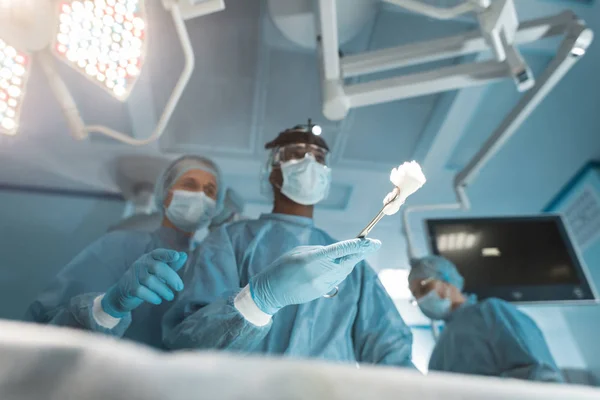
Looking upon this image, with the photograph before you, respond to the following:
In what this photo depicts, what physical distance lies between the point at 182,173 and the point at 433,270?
121 cm

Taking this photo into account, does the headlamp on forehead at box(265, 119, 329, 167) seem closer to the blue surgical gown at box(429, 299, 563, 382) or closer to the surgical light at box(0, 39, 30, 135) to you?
the surgical light at box(0, 39, 30, 135)

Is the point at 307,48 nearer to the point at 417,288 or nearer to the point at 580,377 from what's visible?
the point at 417,288

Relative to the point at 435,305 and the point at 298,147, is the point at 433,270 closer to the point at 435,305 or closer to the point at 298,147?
the point at 435,305

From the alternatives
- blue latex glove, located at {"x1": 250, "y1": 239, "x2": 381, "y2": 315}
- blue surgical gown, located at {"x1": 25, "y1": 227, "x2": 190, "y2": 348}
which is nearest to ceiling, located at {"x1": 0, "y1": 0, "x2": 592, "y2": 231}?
blue surgical gown, located at {"x1": 25, "y1": 227, "x2": 190, "y2": 348}

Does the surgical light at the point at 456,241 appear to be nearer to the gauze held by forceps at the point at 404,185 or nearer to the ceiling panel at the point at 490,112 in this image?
the ceiling panel at the point at 490,112

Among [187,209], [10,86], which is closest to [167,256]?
[187,209]

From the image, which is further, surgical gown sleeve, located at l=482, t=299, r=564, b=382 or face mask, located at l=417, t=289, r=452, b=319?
face mask, located at l=417, t=289, r=452, b=319

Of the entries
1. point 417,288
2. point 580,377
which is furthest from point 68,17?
point 580,377

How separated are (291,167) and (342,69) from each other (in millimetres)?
471

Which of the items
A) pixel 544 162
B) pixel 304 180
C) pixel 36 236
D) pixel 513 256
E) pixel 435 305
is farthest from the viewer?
pixel 544 162

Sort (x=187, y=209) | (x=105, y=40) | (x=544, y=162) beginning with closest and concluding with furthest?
(x=105, y=40) → (x=187, y=209) → (x=544, y=162)

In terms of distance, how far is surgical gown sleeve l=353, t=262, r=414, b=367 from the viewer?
3.88 ft

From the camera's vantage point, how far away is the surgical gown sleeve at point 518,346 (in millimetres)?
1529

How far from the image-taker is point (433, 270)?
79.7 inches
